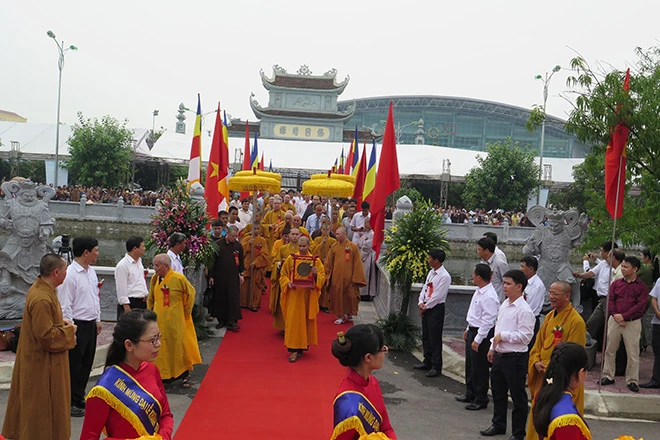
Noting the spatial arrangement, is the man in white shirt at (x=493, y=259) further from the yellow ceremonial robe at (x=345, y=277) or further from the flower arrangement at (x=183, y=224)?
the flower arrangement at (x=183, y=224)

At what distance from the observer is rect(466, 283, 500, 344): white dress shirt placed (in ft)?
19.5

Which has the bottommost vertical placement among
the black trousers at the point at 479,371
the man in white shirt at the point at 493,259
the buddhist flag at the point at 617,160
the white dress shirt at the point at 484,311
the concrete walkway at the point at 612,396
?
the concrete walkway at the point at 612,396

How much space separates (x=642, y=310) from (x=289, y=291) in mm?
4120

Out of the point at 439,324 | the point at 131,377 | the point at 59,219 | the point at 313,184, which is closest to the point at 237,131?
the point at 59,219

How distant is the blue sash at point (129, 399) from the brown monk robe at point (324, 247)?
6.99 meters

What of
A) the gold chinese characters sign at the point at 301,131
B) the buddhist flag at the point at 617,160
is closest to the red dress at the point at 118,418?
the buddhist flag at the point at 617,160

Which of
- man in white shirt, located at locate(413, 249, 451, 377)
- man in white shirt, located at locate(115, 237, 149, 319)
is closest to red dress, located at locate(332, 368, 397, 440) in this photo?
man in white shirt, located at locate(115, 237, 149, 319)

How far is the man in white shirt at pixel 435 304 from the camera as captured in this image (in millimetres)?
7145

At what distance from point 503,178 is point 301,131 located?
16106mm

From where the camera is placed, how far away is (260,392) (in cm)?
629

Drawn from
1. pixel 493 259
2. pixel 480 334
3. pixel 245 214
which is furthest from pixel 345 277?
pixel 245 214

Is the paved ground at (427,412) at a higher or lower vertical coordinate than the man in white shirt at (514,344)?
lower

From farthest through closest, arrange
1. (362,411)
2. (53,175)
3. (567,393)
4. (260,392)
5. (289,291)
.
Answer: (53,175), (289,291), (260,392), (567,393), (362,411)

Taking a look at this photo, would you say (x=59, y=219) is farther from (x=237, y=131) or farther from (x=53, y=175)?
(x=237, y=131)
